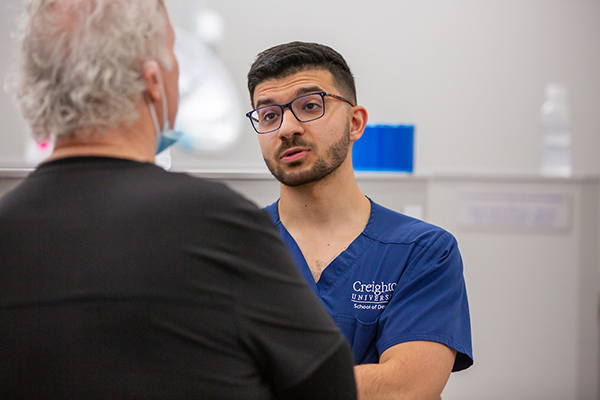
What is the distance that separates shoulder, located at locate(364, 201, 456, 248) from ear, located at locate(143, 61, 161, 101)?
72 cm

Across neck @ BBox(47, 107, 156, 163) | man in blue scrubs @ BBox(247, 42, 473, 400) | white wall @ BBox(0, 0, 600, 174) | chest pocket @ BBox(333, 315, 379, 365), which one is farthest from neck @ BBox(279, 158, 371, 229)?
white wall @ BBox(0, 0, 600, 174)

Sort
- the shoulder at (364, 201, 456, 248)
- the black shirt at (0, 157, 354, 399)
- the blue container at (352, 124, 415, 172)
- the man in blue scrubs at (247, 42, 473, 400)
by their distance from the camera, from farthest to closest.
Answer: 1. the blue container at (352, 124, 415, 172)
2. the shoulder at (364, 201, 456, 248)
3. the man in blue scrubs at (247, 42, 473, 400)
4. the black shirt at (0, 157, 354, 399)

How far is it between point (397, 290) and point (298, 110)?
18.3 inches

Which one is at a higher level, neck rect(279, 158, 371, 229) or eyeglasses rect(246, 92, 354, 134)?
eyeglasses rect(246, 92, 354, 134)

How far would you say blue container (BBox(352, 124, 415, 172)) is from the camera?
204 cm

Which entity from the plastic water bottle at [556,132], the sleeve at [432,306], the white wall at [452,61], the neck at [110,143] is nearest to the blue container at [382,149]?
the white wall at [452,61]

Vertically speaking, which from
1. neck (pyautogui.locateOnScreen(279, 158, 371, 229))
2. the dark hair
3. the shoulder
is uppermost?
the dark hair

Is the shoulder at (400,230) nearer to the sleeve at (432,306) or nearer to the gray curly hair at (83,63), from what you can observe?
the sleeve at (432,306)

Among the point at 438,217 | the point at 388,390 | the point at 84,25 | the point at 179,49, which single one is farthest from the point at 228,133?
the point at 84,25

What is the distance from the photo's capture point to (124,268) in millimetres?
466

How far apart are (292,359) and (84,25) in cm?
38

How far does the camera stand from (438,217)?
6.89 ft

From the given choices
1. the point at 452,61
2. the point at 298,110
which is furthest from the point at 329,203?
the point at 452,61

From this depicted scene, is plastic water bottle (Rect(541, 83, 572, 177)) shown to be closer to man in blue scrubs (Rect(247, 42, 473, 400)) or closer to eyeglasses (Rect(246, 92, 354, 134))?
man in blue scrubs (Rect(247, 42, 473, 400))
